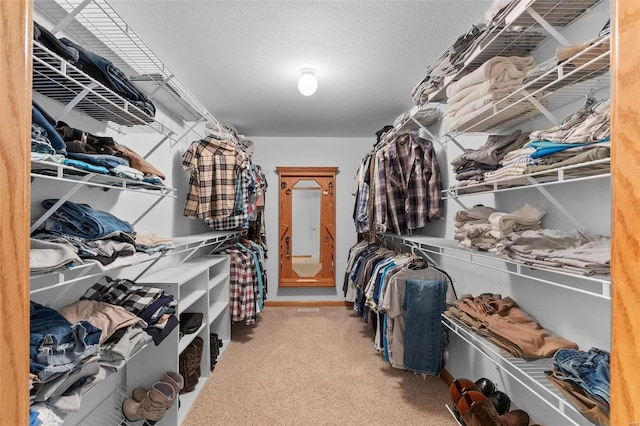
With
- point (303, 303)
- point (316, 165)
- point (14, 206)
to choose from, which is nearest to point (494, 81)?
point (14, 206)

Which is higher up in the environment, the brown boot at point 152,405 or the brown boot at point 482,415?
the brown boot at point 482,415

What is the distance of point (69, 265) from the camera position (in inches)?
39.1

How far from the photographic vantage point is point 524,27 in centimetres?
122

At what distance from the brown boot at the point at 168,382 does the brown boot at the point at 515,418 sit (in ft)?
5.45

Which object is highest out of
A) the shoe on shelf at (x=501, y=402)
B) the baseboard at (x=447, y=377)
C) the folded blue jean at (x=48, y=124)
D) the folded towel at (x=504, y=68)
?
the folded towel at (x=504, y=68)

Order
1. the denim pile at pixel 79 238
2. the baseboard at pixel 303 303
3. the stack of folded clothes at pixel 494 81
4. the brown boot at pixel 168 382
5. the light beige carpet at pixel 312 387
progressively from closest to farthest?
the denim pile at pixel 79 238 < the stack of folded clothes at pixel 494 81 < the brown boot at pixel 168 382 < the light beige carpet at pixel 312 387 < the baseboard at pixel 303 303

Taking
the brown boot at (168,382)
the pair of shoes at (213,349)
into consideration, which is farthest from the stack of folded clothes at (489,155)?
the pair of shoes at (213,349)

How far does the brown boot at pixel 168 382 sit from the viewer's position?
172 centimetres

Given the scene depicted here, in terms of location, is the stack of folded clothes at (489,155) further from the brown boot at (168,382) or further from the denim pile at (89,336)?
the brown boot at (168,382)

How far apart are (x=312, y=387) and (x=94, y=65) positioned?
227cm

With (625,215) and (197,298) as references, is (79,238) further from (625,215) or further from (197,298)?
(625,215)

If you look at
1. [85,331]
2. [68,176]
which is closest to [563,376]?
[85,331]

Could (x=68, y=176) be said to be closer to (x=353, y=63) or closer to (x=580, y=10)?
(x=353, y=63)

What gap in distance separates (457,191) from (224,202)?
1808mm
